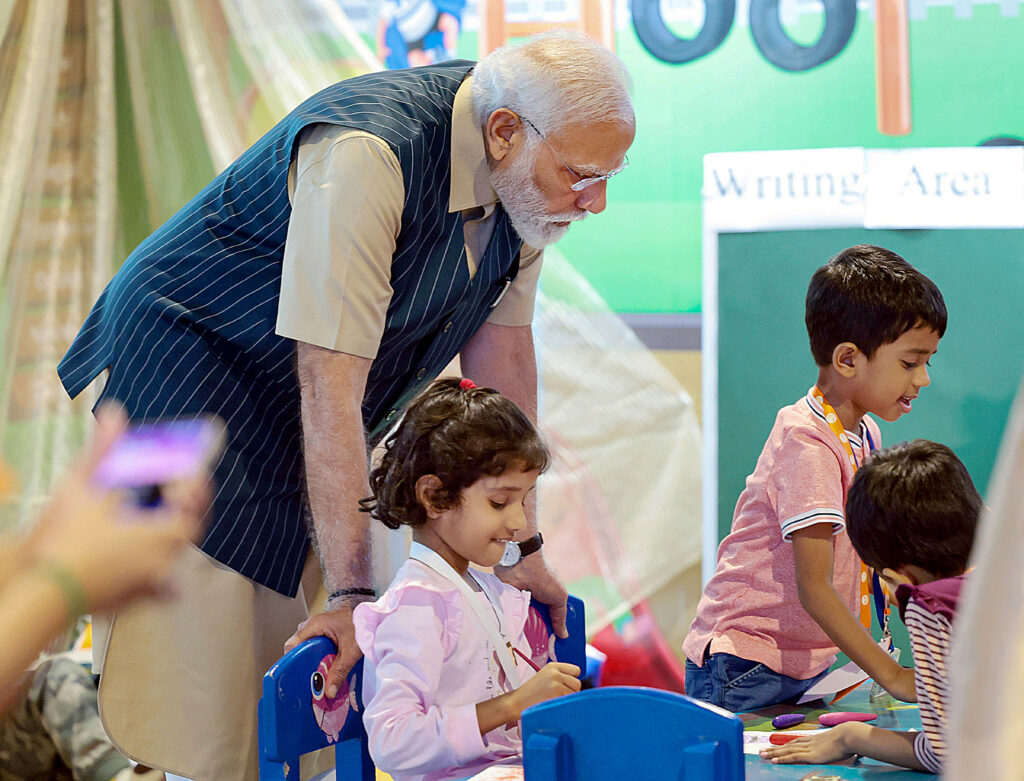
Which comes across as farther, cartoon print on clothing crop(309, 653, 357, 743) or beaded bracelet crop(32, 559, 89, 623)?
cartoon print on clothing crop(309, 653, 357, 743)

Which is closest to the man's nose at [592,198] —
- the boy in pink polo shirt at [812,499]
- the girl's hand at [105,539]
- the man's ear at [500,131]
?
the man's ear at [500,131]

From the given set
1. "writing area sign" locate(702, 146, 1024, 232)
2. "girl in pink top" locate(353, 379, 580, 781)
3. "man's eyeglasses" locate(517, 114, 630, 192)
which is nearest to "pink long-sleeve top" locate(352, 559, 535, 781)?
"girl in pink top" locate(353, 379, 580, 781)

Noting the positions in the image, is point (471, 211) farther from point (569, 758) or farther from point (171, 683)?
point (569, 758)

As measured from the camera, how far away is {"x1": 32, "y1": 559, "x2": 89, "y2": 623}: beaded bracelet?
514 millimetres

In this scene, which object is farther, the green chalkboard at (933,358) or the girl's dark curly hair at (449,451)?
the green chalkboard at (933,358)

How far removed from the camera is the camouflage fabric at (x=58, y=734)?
2.34 metres

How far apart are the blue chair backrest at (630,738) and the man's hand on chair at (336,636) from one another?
39 cm

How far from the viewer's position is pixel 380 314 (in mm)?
1324

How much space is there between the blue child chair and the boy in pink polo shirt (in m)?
0.53

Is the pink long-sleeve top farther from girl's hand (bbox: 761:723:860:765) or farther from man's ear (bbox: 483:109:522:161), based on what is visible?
man's ear (bbox: 483:109:522:161)

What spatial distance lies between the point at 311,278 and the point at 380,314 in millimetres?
90

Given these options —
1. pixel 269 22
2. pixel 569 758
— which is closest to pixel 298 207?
pixel 569 758

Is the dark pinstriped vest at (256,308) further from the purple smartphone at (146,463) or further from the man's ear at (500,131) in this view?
the purple smartphone at (146,463)

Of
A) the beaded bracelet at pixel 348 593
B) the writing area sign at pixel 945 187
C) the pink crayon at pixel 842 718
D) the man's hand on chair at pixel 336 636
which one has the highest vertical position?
the writing area sign at pixel 945 187
